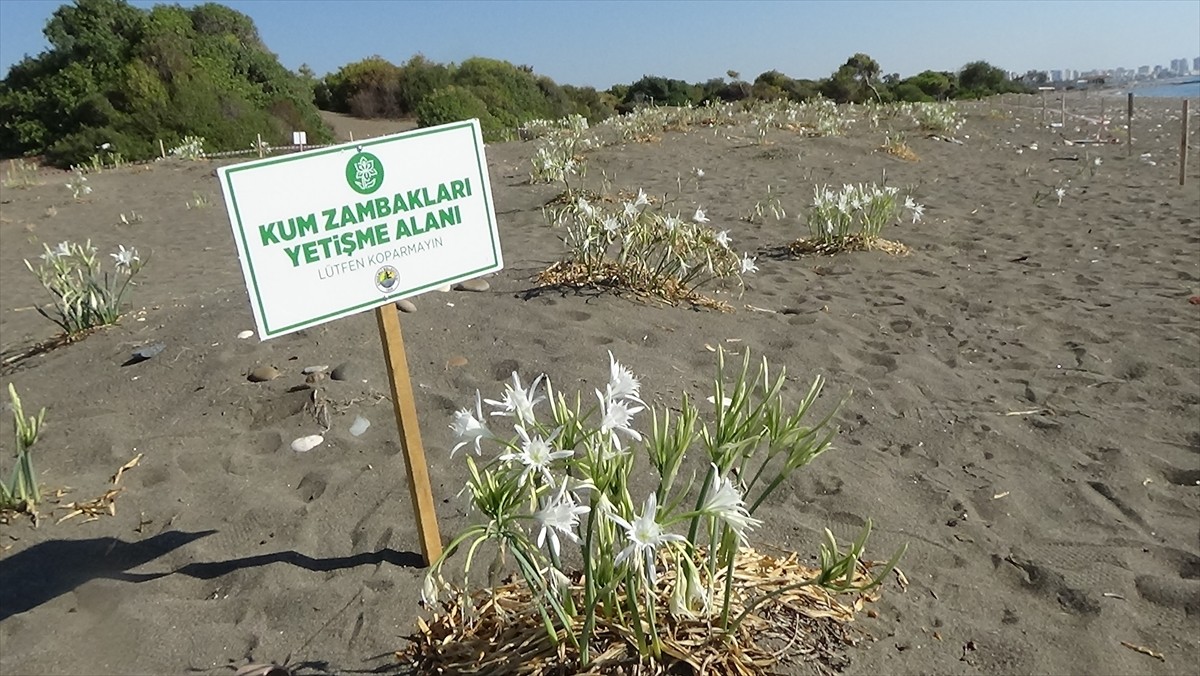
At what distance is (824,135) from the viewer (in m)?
11.8

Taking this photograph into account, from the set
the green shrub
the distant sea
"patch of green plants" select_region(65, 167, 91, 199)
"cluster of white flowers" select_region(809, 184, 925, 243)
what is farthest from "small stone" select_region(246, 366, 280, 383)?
the distant sea

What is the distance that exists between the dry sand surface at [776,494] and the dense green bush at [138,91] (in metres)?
13.9

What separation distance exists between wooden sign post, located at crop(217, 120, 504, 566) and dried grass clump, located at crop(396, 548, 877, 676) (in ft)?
1.54

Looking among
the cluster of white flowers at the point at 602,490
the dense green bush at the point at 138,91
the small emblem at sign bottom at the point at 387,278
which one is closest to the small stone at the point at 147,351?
the small emblem at sign bottom at the point at 387,278

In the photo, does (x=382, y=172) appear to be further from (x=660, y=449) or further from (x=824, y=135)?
(x=824, y=135)

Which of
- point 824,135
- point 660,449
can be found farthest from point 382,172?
point 824,135

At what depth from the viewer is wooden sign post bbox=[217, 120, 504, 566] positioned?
1.77 meters

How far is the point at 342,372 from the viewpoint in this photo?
3.37m

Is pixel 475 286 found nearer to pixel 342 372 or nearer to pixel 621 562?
pixel 342 372

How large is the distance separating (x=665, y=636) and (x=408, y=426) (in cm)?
88

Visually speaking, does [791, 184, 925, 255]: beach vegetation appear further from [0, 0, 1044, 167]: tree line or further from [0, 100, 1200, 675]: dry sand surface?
[0, 0, 1044, 167]: tree line

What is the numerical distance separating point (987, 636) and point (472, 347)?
2.39 meters

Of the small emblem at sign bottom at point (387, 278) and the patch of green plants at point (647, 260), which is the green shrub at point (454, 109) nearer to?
the patch of green plants at point (647, 260)

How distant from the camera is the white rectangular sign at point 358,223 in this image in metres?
1.77
